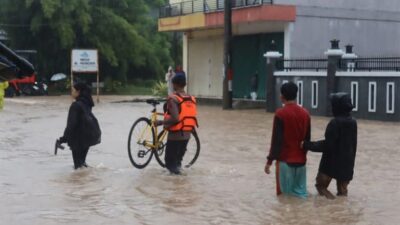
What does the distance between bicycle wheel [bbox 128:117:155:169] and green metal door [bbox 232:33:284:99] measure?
1932 centimetres

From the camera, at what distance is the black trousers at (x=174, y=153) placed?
1066cm

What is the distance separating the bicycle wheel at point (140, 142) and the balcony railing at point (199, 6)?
56.4ft

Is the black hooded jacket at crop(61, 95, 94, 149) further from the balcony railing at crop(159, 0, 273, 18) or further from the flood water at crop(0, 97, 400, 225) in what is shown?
the balcony railing at crop(159, 0, 273, 18)

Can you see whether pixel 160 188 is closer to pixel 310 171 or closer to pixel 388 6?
pixel 310 171

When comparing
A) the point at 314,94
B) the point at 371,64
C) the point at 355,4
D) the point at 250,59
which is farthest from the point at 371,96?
the point at 250,59

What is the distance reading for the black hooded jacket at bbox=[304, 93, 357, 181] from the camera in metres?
8.72

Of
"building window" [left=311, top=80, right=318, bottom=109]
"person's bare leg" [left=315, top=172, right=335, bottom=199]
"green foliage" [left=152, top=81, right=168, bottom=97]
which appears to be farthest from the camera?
"green foliage" [left=152, top=81, right=168, bottom=97]

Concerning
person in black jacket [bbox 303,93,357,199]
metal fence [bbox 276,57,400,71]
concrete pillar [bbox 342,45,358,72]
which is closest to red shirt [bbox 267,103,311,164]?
person in black jacket [bbox 303,93,357,199]

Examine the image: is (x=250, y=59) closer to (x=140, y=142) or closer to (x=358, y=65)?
(x=358, y=65)

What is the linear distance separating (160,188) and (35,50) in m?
41.4

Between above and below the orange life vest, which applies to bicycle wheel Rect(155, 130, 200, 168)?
below

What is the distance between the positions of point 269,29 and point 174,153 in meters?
20.9

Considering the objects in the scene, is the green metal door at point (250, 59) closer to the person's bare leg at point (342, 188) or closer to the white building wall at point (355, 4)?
the white building wall at point (355, 4)

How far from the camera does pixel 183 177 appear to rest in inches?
422
